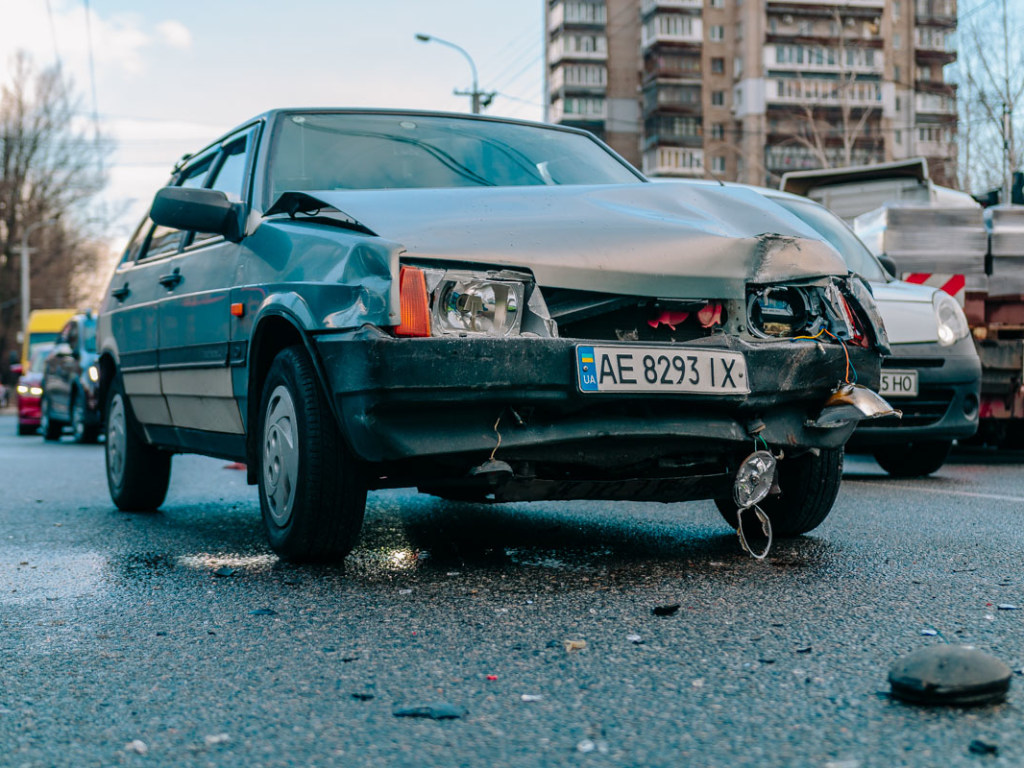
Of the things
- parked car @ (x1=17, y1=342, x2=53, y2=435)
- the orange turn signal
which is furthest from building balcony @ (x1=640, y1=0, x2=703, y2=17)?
the orange turn signal

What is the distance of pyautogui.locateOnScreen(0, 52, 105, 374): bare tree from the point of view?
54.5 m

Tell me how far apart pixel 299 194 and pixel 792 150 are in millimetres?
66255

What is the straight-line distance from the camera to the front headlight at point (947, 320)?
302 inches

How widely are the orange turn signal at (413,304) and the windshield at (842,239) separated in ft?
15.4

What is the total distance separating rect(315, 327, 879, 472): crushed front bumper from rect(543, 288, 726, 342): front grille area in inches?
4.3

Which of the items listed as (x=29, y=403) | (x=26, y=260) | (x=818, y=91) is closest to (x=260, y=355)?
(x=29, y=403)

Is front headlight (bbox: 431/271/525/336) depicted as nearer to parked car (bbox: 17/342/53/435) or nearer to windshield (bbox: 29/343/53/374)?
parked car (bbox: 17/342/53/435)

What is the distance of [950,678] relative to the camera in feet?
8.24

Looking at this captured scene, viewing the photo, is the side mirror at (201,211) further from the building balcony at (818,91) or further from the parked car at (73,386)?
the building balcony at (818,91)

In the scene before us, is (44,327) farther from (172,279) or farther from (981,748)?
(981,748)

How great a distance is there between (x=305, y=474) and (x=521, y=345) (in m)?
0.87

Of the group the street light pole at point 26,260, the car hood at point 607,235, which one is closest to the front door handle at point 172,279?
the car hood at point 607,235

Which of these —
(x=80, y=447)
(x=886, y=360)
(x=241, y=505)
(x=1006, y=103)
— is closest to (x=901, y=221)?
(x=886, y=360)

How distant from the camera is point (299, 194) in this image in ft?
14.5
